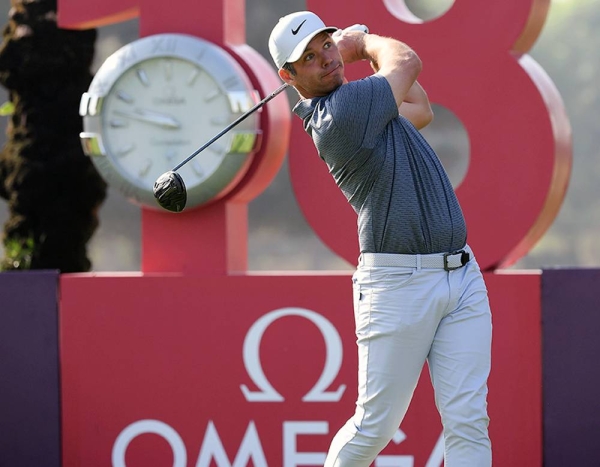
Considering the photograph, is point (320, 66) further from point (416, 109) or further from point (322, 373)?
point (322, 373)

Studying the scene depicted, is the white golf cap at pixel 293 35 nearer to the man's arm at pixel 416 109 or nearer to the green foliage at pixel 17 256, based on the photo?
the man's arm at pixel 416 109

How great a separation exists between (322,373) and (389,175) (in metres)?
1.57

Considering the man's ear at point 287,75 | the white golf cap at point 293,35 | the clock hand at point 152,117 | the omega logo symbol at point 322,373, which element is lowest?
the omega logo symbol at point 322,373

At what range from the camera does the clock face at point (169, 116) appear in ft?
15.6

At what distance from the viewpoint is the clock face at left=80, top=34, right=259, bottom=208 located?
188 inches

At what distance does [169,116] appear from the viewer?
193 inches

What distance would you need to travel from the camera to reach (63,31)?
5.98 meters

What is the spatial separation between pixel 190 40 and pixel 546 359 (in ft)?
6.57

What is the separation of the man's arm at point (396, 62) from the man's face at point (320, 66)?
0.14 m

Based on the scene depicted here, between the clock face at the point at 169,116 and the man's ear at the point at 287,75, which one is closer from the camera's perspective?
the man's ear at the point at 287,75

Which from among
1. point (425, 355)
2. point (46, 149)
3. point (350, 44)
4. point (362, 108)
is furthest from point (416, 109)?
point (46, 149)

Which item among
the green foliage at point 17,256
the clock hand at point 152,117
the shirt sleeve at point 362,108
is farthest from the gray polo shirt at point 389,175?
the green foliage at point 17,256

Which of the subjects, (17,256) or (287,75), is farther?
(17,256)

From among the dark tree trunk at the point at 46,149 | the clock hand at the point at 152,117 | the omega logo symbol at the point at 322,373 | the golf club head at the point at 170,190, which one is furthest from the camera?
the dark tree trunk at the point at 46,149
